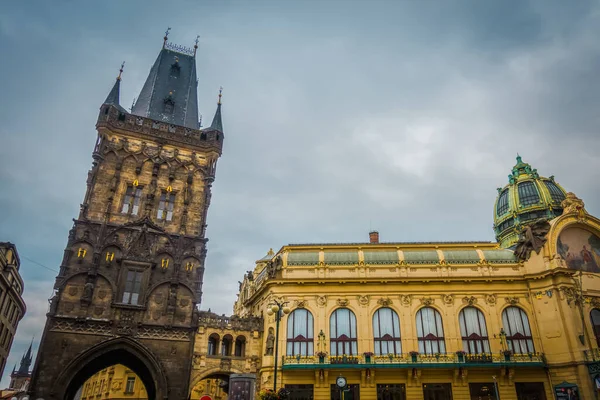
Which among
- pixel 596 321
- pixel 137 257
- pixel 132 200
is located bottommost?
pixel 596 321

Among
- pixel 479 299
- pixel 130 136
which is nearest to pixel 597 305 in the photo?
pixel 479 299

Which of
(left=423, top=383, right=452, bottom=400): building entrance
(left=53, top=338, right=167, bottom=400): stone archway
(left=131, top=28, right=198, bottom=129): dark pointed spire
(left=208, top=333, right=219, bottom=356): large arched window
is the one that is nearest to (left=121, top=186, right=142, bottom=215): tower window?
(left=131, top=28, right=198, bottom=129): dark pointed spire

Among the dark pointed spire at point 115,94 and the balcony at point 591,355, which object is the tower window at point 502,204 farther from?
the dark pointed spire at point 115,94

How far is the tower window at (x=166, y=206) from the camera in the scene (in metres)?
38.9

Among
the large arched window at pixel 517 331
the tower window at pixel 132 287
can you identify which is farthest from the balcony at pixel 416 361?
the tower window at pixel 132 287

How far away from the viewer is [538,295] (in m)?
36.0

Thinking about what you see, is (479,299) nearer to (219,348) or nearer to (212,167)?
(219,348)

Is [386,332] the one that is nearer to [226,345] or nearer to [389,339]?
[389,339]

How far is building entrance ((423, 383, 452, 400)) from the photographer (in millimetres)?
32969

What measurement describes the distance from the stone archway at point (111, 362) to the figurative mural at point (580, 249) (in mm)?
37233

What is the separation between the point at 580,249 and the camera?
38094mm

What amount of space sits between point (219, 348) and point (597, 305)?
1334 inches

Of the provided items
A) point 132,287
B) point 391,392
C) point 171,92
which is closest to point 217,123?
point 171,92

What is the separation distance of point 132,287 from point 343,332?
18.9 meters
